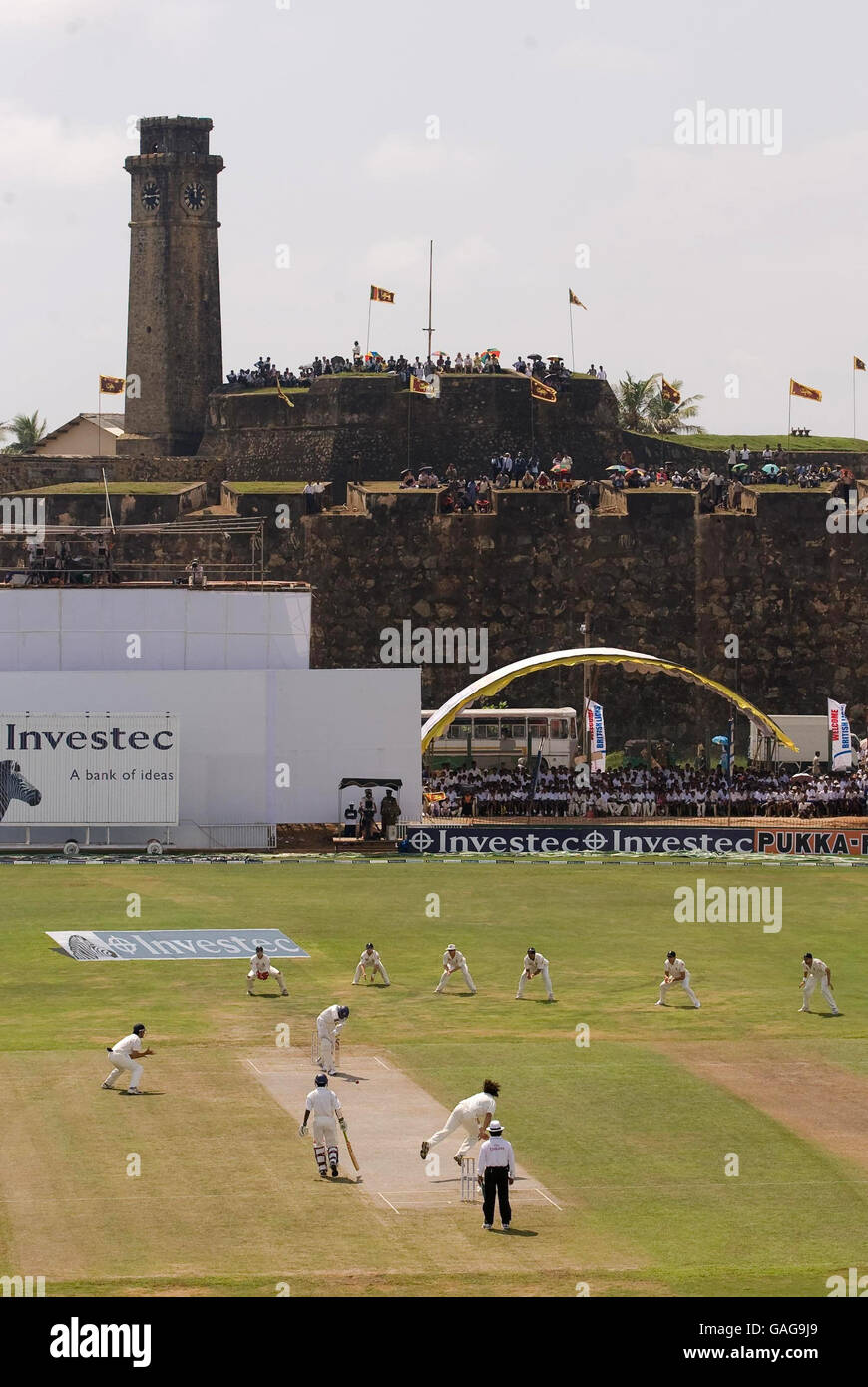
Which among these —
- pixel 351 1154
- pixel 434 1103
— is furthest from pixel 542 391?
pixel 351 1154

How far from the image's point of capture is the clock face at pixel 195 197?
90.7 metres

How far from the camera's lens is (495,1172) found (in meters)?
22.1

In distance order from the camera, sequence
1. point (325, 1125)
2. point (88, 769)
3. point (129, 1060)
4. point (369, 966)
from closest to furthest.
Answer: point (325, 1125), point (129, 1060), point (369, 966), point (88, 769)

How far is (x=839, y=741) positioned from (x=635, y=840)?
9987mm

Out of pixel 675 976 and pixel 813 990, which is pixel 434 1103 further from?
pixel 813 990

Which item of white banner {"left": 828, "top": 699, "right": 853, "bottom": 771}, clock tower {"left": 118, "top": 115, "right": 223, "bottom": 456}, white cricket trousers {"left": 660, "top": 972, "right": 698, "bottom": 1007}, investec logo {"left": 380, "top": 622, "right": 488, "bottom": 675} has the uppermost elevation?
clock tower {"left": 118, "top": 115, "right": 223, "bottom": 456}

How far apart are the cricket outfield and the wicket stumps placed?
0.21 m

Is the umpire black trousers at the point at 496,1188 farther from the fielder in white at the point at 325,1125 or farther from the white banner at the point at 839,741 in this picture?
the white banner at the point at 839,741

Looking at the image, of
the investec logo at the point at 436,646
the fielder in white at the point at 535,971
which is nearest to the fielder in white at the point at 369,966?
the fielder in white at the point at 535,971

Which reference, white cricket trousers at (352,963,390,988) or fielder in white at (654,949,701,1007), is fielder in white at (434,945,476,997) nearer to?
white cricket trousers at (352,963,390,988)

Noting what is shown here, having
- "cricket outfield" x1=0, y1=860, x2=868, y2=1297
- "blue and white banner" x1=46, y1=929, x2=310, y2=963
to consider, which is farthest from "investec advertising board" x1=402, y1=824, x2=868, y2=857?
"blue and white banner" x1=46, y1=929, x2=310, y2=963

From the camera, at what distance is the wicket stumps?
23.3m

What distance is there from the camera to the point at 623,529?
78.8 meters
